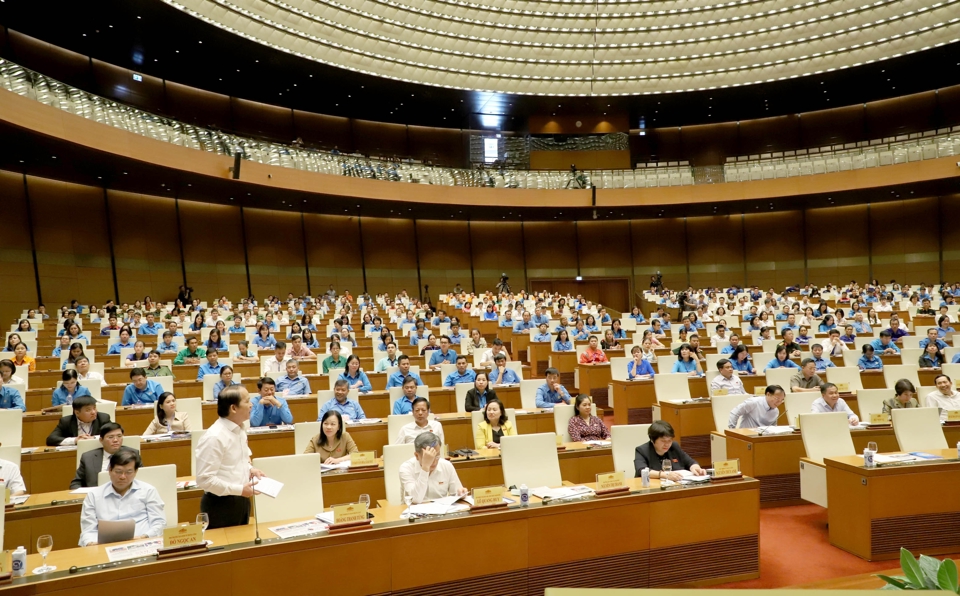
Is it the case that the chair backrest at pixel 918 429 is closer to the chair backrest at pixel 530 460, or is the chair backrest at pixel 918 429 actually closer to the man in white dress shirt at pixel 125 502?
the chair backrest at pixel 530 460

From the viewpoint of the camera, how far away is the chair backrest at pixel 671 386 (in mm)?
7770

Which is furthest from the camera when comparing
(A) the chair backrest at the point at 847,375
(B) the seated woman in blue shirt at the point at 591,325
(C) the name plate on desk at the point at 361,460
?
(B) the seated woman in blue shirt at the point at 591,325

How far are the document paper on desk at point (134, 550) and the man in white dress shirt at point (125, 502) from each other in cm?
36

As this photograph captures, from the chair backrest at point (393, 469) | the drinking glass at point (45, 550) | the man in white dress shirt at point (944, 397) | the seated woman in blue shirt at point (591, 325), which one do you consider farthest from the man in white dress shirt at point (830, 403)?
the seated woman in blue shirt at point (591, 325)

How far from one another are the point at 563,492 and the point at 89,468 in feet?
10.6

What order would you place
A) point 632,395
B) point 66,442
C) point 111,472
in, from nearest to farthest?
1. point 111,472
2. point 66,442
3. point 632,395

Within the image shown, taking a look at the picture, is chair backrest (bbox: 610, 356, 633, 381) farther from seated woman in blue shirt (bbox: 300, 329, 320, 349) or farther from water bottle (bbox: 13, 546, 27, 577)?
water bottle (bbox: 13, 546, 27, 577)

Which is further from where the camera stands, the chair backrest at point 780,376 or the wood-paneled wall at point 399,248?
the wood-paneled wall at point 399,248

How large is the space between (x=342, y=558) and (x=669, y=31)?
19898 millimetres

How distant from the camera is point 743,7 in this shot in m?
18.8

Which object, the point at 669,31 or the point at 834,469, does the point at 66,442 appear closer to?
the point at 834,469

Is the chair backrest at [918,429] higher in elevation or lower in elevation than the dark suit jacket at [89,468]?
lower

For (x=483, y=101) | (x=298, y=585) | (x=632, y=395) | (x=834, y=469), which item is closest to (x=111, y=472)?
(x=298, y=585)

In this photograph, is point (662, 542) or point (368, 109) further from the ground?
point (368, 109)
